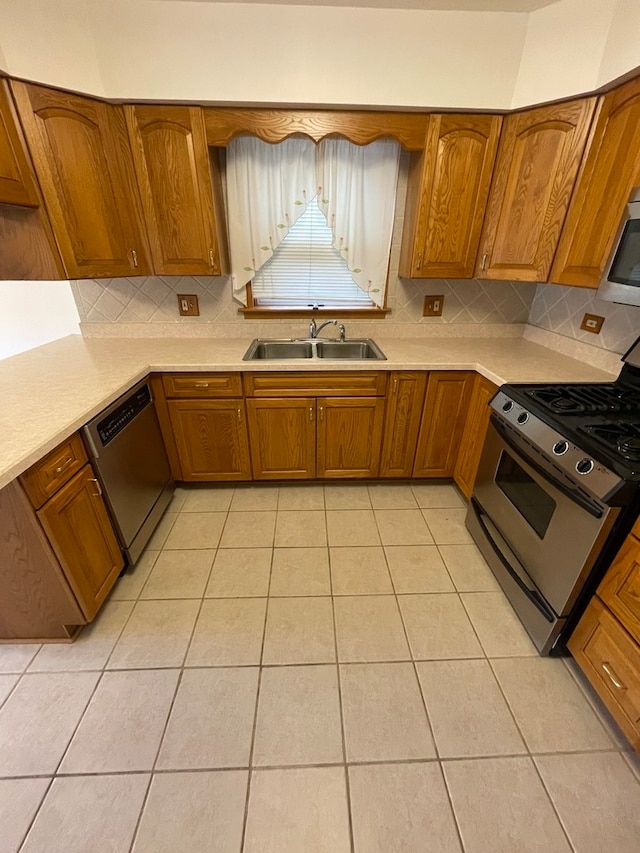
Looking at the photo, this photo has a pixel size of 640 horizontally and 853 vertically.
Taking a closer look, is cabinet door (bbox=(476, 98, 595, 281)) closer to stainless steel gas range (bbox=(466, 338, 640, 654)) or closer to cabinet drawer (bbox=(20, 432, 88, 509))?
stainless steel gas range (bbox=(466, 338, 640, 654))

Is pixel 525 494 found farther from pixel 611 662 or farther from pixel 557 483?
pixel 611 662

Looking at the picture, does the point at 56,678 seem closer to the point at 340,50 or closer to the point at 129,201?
the point at 129,201

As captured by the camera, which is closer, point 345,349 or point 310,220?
point 310,220

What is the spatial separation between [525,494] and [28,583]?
2.01m

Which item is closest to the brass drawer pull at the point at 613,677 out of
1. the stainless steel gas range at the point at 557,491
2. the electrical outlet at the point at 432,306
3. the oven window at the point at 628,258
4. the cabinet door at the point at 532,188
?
the stainless steel gas range at the point at 557,491

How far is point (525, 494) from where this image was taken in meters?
1.57

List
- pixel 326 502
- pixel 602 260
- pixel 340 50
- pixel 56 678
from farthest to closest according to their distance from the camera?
pixel 326 502 → pixel 340 50 → pixel 602 260 → pixel 56 678

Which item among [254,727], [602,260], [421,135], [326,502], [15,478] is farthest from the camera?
[326,502]

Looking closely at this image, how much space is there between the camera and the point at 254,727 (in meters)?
1.25

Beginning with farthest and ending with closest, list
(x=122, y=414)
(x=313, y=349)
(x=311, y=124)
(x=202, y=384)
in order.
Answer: (x=313, y=349) < (x=202, y=384) < (x=311, y=124) < (x=122, y=414)

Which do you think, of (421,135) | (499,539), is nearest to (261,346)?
(421,135)

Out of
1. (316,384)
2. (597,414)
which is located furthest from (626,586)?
(316,384)

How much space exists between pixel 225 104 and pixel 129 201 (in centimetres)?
68

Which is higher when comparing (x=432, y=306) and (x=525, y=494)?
(x=432, y=306)
